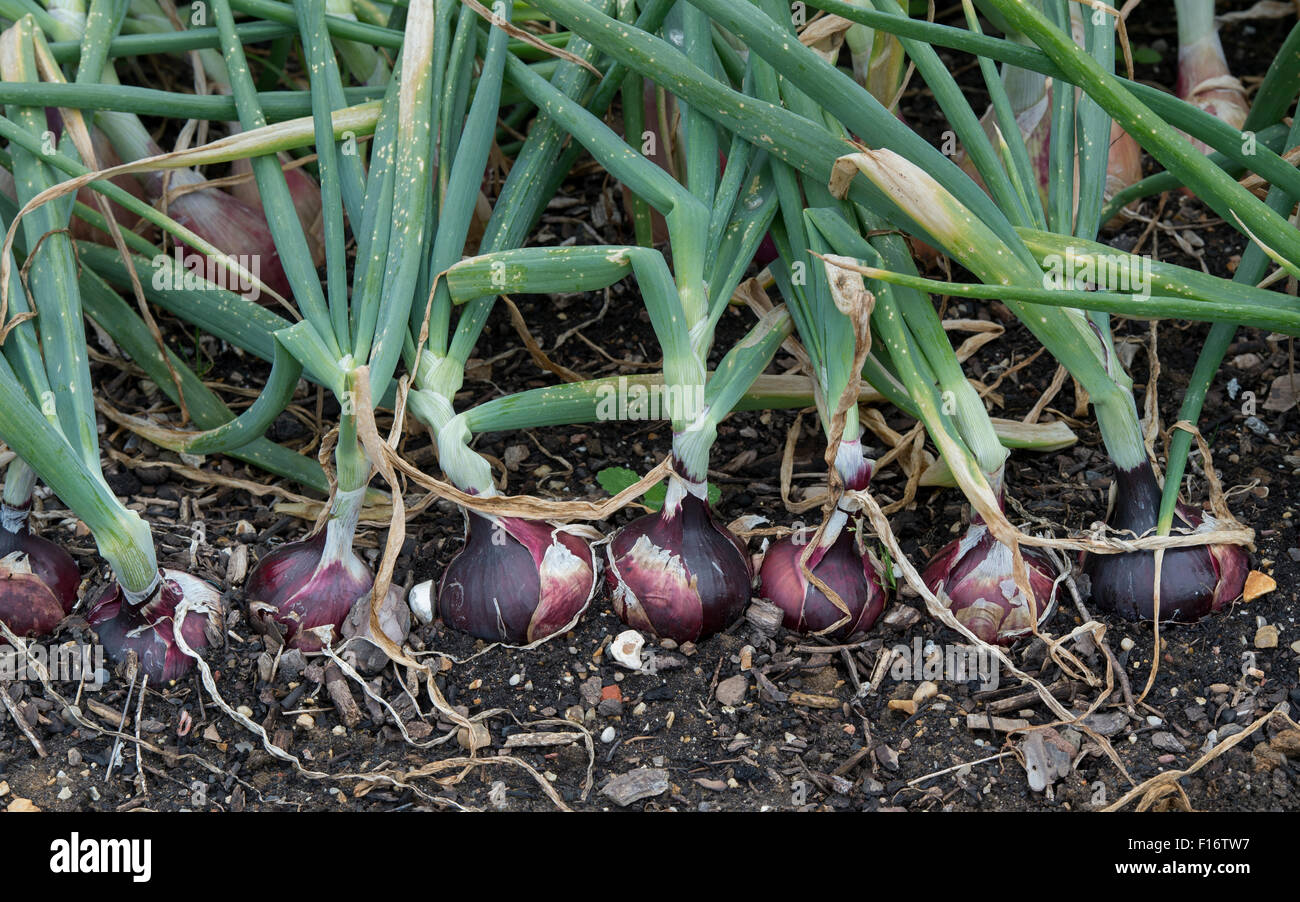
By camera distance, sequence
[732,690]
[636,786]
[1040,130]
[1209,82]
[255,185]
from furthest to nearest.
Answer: [1209,82] → [255,185] → [1040,130] → [732,690] → [636,786]

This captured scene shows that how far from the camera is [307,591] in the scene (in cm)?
138

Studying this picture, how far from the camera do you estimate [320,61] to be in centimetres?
149

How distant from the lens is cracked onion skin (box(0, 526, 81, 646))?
1389mm

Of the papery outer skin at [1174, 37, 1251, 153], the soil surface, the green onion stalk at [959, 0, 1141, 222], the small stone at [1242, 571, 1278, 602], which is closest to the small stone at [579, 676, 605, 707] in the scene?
the soil surface

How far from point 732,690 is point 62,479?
2.37 feet

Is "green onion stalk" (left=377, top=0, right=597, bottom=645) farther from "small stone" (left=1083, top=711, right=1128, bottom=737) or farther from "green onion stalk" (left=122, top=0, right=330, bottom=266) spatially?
"small stone" (left=1083, top=711, right=1128, bottom=737)

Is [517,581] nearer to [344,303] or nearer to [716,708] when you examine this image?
[716,708]

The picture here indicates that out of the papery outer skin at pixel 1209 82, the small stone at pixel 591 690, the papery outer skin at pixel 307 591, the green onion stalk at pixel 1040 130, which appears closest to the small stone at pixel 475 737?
the small stone at pixel 591 690

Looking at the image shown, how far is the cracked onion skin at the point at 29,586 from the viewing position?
4.56 ft

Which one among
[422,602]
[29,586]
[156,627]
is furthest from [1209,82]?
[29,586]

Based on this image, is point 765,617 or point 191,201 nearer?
point 765,617

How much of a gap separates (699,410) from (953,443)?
267mm

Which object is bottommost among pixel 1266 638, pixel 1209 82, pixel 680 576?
pixel 1266 638

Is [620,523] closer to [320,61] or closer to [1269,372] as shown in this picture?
[320,61]
